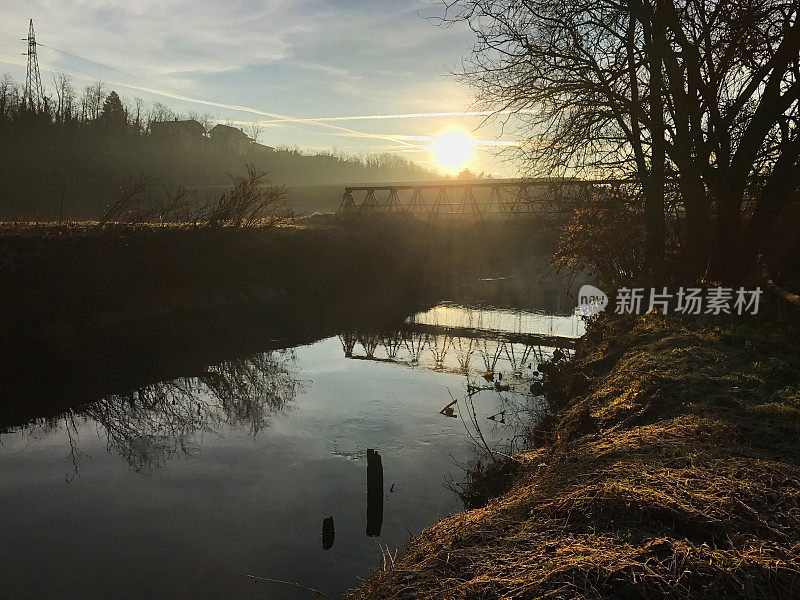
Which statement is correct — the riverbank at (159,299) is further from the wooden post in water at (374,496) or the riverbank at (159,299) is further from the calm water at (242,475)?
the wooden post in water at (374,496)

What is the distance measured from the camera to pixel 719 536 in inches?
148

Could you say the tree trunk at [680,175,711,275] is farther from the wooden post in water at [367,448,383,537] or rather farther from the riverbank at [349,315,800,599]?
the wooden post in water at [367,448,383,537]

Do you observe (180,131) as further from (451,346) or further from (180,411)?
(180,411)

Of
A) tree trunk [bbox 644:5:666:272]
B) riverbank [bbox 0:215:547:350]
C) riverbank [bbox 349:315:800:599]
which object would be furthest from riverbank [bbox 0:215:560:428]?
riverbank [bbox 349:315:800:599]

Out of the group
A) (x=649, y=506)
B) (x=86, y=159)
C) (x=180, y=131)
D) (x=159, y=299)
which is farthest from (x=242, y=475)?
(x=180, y=131)

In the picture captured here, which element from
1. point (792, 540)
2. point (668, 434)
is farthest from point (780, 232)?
point (792, 540)

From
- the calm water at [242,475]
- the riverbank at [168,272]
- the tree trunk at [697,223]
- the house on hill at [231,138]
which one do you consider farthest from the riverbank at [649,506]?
the house on hill at [231,138]

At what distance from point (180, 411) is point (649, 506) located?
9.66 metres

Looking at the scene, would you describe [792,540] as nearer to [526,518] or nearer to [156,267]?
[526,518]

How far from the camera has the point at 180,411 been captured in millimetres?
11531

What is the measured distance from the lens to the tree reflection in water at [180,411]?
32.0ft

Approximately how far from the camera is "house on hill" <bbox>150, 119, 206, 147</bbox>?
76.9 m

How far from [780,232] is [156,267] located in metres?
18.2

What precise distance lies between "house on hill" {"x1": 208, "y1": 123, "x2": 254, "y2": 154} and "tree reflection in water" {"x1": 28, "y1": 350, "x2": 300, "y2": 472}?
8480cm
